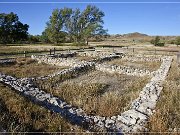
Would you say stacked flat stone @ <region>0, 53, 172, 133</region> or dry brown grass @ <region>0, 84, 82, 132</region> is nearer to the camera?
dry brown grass @ <region>0, 84, 82, 132</region>

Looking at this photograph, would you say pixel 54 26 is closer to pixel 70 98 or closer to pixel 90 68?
pixel 90 68

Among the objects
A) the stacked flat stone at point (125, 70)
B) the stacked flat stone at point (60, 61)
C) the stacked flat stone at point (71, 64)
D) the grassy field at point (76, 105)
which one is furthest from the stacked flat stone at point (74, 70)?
the stacked flat stone at point (60, 61)

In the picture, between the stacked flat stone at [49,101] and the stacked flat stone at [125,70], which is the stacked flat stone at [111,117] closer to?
the stacked flat stone at [49,101]

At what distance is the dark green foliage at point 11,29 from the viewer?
77438 millimetres

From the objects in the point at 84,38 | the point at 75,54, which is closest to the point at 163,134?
the point at 75,54

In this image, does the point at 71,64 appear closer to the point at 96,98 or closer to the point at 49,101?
the point at 96,98

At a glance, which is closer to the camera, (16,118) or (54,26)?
(16,118)

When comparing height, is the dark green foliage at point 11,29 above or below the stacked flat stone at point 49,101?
above

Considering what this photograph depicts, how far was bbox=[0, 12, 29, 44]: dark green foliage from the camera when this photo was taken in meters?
77.4

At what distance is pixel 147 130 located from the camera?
701 cm

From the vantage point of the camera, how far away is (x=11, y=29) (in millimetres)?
79438

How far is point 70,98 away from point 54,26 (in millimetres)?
66068

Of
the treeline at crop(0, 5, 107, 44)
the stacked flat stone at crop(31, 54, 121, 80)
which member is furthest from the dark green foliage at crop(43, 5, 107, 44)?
the stacked flat stone at crop(31, 54, 121, 80)

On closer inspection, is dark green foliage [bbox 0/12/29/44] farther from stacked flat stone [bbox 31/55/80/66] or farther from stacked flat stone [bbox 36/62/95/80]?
stacked flat stone [bbox 36/62/95/80]
